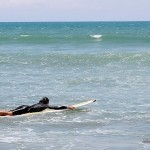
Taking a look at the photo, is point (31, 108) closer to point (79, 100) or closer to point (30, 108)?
point (30, 108)

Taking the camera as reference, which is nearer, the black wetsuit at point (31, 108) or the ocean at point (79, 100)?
the ocean at point (79, 100)

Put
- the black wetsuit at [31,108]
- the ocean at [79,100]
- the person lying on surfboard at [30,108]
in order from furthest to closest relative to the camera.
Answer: the black wetsuit at [31,108], the person lying on surfboard at [30,108], the ocean at [79,100]

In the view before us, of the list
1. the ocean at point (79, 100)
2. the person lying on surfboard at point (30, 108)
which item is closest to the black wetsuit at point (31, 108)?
the person lying on surfboard at point (30, 108)

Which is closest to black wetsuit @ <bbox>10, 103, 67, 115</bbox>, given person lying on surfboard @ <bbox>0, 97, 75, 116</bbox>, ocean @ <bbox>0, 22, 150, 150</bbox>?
person lying on surfboard @ <bbox>0, 97, 75, 116</bbox>

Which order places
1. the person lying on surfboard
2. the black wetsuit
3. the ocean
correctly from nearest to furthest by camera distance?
1. the ocean
2. the person lying on surfboard
3. the black wetsuit

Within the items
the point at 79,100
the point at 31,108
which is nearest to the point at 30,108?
the point at 31,108

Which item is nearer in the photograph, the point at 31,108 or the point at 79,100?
the point at 31,108

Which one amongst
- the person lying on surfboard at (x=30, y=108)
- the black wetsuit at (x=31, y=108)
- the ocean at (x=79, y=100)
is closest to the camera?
the ocean at (x=79, y=100)

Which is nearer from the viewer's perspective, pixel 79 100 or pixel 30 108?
pixel 30 108

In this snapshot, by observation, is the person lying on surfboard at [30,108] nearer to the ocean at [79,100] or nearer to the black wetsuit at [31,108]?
the black wetsuit at [31,108]

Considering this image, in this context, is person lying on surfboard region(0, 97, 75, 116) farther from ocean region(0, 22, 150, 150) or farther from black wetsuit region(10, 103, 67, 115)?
ocean region(0, 22, 150, 150)

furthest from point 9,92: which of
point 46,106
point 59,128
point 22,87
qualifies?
point 59,128

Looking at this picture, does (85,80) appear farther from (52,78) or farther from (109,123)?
(109,123)

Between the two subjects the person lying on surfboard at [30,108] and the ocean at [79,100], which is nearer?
the ocean at [79,100]
